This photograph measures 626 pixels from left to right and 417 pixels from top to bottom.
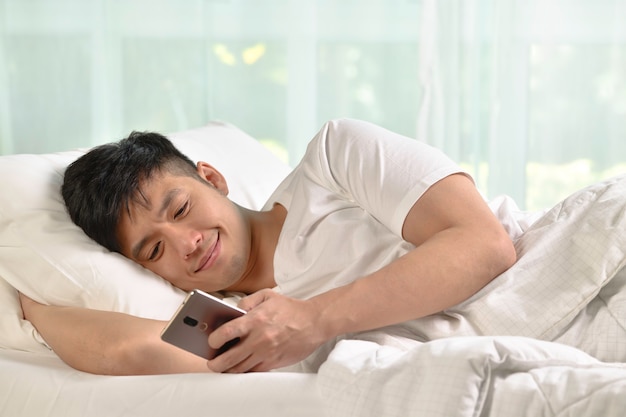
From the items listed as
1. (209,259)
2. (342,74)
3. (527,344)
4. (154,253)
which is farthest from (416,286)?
(342,74)

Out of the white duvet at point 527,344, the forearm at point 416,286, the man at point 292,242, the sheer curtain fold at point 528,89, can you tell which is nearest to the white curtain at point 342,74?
the sheer curtain fold at point 528,89

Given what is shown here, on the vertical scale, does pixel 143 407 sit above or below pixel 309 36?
below

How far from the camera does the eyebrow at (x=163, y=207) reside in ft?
5.35

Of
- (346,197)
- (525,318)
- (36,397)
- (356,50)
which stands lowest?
(36,397)

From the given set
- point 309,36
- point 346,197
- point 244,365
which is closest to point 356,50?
A: point 309,36

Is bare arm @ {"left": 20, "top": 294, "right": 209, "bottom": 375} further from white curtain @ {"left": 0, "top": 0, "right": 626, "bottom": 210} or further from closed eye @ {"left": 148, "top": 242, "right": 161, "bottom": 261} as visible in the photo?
white curtain @ {"left": 0, "top": 0, "right": 626, "bottom": 210}

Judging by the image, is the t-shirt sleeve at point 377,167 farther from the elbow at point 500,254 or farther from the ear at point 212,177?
the ear at point 212,177

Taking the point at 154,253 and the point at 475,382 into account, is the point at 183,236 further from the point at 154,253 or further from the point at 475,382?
the point at 475,382

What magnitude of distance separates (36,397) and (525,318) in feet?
2.52

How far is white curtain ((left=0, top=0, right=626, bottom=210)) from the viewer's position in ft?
10.2

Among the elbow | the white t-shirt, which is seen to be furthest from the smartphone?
A: the elbow

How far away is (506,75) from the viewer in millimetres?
3113

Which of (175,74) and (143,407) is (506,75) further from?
(143,407)

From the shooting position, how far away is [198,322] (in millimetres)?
1240
